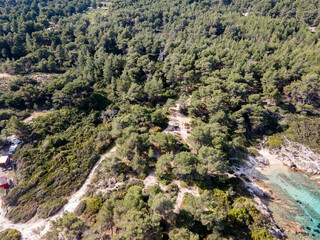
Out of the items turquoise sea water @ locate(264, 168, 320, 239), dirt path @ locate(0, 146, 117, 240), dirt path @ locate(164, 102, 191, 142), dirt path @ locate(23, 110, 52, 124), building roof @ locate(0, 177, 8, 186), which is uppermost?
dirt path @ locate(164, 102, 191, 142)

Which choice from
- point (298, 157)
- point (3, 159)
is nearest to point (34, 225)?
point (3, 159)

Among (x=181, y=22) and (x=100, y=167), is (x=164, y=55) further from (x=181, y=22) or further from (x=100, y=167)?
(x=100, y=167)

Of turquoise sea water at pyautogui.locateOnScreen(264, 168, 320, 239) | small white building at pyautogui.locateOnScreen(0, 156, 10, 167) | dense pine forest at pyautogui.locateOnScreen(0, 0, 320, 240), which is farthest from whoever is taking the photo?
small white building at pyautogui.locateOnScreen(0, 156, 10, 167)

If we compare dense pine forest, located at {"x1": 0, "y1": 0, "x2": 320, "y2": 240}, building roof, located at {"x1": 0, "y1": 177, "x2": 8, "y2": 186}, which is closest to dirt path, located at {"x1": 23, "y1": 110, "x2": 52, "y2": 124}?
dense pine forest, located at {"x1": 0, "y1": 0, "x2": 320, "y2": 240}

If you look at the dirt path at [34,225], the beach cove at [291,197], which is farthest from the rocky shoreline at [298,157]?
the dirt path at [34,225]

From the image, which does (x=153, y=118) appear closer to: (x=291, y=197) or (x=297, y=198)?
(x=291, y=197)

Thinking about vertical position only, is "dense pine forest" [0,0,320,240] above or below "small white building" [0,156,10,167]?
above

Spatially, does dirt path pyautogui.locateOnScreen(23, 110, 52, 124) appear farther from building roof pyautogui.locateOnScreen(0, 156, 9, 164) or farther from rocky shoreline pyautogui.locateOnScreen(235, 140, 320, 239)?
rocky shoreline pyautogui.locateOnScreen(235, 140, 320, 239)
